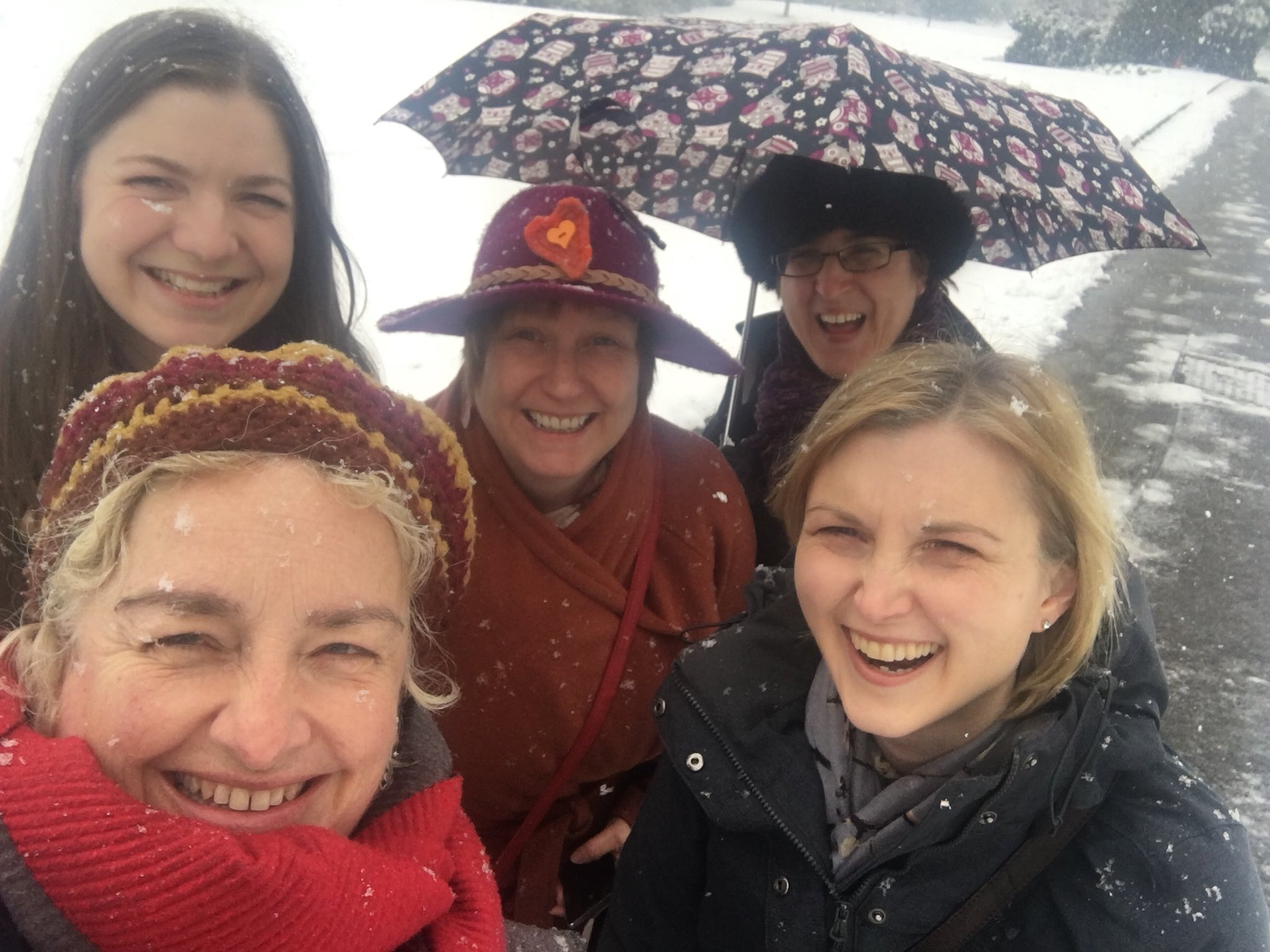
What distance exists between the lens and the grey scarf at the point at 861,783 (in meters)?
1.37

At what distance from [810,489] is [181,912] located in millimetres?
1142

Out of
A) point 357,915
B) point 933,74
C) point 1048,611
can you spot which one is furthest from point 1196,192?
point 357,915

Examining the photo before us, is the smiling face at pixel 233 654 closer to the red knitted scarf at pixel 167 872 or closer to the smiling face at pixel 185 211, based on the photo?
the red knitted scarf at pixel 167 872

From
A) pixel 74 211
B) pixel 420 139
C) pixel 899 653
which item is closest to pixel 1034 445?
pixel 899 653

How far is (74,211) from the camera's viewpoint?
1708 millimetres

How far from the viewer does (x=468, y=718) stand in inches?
77.5

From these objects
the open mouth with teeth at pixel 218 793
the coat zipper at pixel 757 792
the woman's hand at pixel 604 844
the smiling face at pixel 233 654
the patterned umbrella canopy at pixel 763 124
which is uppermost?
the patterned umbrella canopy at pixel 763 124

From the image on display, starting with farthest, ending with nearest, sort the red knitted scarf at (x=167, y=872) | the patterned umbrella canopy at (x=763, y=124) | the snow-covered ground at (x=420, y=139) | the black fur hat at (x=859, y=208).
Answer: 1. the snow-covered ground at (x=420, y=139)
2. the black fur hat at (x=859, y=208)
3. the patterned umbrella canopy at (x=763, y=124)
4. the red knitted scarf at (x=167, y=872)

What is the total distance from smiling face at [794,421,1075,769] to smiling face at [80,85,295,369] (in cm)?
133

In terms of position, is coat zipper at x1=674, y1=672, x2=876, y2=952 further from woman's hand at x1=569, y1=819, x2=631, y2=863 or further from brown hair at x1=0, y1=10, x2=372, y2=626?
brown hair at x1=0, y1=10, x2=372, y2=626

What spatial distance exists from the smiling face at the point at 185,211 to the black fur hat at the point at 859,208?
50.2 inches

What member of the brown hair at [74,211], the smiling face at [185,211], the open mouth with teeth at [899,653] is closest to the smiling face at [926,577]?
the open mouth with teeth at [899,653]

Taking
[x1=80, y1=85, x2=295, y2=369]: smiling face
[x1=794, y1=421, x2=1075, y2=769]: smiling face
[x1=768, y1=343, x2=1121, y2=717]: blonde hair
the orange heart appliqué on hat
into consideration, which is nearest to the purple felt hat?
the orange heart appliqué on hat

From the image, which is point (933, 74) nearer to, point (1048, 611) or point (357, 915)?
point (1048, 611)
